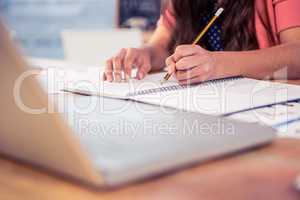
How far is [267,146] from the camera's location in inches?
22.1

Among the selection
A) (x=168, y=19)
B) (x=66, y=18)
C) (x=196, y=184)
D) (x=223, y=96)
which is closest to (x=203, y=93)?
(x=223, y=96)

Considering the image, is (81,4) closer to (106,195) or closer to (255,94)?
(255,94)

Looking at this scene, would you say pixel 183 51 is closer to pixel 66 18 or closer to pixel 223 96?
pixel 223 96

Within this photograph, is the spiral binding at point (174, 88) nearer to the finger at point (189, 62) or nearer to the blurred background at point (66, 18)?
the finger at point (189, 62)

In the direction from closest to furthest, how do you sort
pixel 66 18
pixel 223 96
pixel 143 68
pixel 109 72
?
pixel 223 96, pixel 109 72, pixel 143 68, pixel 66 18

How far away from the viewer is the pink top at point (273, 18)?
126 cm

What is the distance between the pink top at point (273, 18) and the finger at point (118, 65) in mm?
446

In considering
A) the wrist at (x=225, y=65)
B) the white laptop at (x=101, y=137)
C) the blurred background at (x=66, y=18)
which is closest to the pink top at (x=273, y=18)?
the wrist at (x=225, y=65)

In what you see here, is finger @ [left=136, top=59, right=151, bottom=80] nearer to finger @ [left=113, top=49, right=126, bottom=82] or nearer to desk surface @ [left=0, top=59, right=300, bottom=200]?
finger @ [left=113, top=49, right=126, bottom=82]

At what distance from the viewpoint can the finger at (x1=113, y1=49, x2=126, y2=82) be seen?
1.06 m

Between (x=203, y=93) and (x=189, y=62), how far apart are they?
0.14 meters

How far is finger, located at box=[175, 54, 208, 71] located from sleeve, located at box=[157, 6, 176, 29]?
628 millimetres

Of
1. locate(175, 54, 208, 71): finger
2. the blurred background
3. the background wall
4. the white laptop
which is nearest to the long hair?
locate(175, 54, 208, 71): finger

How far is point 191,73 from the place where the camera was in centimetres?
98
